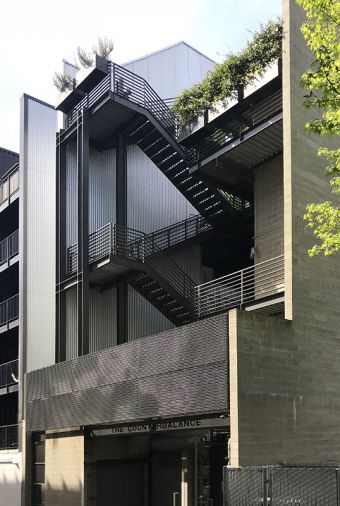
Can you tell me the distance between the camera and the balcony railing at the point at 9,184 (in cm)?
2827

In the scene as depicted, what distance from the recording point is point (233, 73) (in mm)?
19828

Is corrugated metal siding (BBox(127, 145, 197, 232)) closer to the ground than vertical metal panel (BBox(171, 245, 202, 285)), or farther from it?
farther from it

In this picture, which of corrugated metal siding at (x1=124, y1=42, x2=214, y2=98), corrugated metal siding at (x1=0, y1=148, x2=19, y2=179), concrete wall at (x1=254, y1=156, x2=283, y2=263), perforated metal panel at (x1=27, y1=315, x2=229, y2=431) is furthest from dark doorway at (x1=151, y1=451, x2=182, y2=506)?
corrugated metal siding at (x1=0, y1=148, x2=19, y2=179)

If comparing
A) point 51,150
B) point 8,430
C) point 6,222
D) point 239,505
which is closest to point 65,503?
point 8,430

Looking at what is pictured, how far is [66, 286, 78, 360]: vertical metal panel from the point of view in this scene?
23.9 m

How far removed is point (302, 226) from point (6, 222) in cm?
1902

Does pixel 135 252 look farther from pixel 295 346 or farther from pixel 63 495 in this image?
pixel 295 346

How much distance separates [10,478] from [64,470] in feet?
15.2

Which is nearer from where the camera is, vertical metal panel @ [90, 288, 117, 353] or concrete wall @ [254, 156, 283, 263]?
concrete wall @ [254, 156, 283, 263]

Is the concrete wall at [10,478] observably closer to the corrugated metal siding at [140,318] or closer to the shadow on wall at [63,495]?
the shadow on wall at [63,495]

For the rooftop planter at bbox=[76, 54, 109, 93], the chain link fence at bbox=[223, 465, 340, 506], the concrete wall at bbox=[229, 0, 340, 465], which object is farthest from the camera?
the rooftop planter at bbox=[76, 54, 109, 93]

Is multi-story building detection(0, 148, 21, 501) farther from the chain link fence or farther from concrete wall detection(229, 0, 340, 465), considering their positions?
the chain link fence

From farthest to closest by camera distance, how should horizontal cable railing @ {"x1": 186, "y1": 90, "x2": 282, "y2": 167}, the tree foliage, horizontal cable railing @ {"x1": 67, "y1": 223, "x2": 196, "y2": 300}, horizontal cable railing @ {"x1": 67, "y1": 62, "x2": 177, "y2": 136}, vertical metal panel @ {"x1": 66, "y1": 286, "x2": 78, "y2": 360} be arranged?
vertical metal panel @ {"x1": 66, "y1": 286, "x2": 78, "y2": 360}, horizontal cable railing @ {"x1": 67, "y1": 62, "x2": 177, "y2": 136}, horizontal cable railing @ {"x1": 67, "y1": 223, "x2": 196, "y2": 300}, horizontal cable railing @ {"x1": 186, "y1": 90, "x2": 282, "y2": 167}, the tree foliage

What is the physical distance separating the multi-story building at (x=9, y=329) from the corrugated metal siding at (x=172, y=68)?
7.01m
